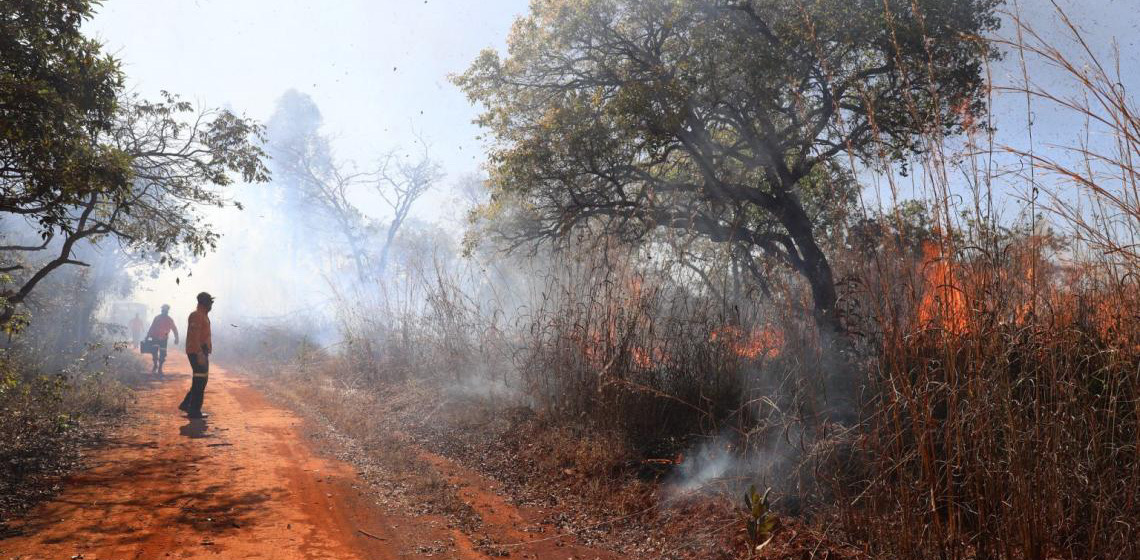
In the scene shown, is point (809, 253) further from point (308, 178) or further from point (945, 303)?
point (308, 178)

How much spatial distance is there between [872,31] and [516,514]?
7717 millimetres

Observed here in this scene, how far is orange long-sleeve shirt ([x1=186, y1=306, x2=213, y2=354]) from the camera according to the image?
358 inches

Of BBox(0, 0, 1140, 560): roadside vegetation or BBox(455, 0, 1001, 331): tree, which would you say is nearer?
BBox(0, 0, 1140, 560): roadside vegetation

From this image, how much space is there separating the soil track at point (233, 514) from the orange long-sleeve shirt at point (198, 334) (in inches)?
94.1

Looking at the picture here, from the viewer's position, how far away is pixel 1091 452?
2619mm

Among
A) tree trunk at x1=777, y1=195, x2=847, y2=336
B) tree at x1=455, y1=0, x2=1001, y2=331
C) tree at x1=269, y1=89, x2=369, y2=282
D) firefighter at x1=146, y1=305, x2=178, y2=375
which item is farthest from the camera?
tree at x1=269, y1=89, x2=369, y2=282

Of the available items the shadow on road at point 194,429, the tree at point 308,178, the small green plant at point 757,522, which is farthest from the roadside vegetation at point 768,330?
the tree at point 308,178

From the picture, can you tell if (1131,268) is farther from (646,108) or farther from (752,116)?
(752,116)

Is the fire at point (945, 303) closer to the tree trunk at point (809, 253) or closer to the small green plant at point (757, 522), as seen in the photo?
the small green plant at point (757, 522)

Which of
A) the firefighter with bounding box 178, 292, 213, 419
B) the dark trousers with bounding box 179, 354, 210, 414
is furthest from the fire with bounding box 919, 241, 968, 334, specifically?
the dark trousers with bounding box 179, 354, 210, 414

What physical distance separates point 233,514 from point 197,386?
16.9ft

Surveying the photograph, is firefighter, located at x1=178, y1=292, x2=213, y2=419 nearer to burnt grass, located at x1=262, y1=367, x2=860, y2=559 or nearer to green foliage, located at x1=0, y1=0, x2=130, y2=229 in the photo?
burnt grass, located at x1=262, y1=367, x2=860, y2=559

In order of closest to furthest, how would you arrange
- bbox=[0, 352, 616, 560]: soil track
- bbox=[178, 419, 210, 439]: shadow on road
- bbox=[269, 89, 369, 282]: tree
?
bbox=[0, 352, 616, 560]: soil track, bbox=[178, 419, 210, 439]: shadow on road, bbox=[269, 89, 369, 282]: tree

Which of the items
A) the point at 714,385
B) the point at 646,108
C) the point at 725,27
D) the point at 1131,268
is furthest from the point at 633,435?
the point at 725,27
